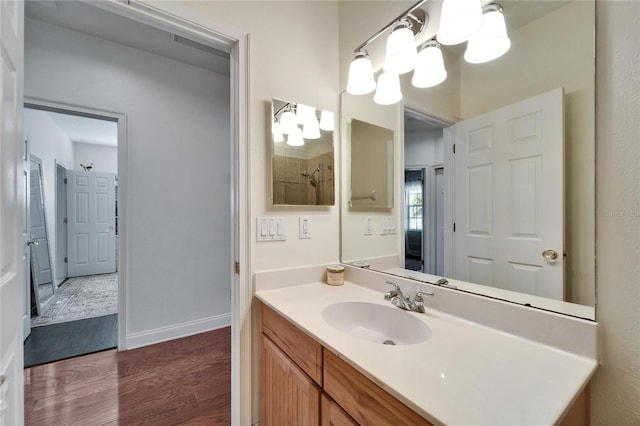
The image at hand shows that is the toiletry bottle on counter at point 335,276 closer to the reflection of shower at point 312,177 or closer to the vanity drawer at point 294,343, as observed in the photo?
the vanity drawer at point 294,343

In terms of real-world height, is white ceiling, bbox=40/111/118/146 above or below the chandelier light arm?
above

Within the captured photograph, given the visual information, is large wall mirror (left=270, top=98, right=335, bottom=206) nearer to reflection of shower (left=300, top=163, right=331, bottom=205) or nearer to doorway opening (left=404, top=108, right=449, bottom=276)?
reflection of shower (left=300, top=163, right=331, bottom=205)

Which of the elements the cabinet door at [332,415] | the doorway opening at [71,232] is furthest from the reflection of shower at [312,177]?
the doorway opening at [71,232]

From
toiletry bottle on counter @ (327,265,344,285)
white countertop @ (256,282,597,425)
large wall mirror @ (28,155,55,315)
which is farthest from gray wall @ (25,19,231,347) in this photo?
white countertop @ (256,282,597,425)

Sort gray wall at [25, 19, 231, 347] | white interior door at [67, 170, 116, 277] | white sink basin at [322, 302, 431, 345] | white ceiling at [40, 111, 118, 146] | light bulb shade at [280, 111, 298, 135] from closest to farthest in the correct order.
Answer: white sink basin at [322, 302, 431, 345], light bulb shade at [280, 111, 298, 135], gray wall at [25, 19, 231, 347], white ceiling at [40, 111, 118, 146], white interior door at [67, 170, 116, 277]

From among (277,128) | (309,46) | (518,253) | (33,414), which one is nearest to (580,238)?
(518,253)

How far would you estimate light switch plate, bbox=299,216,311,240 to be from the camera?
1.44 meters

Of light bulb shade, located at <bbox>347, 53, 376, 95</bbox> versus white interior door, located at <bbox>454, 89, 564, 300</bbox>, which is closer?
white interior door, located at <bbox>454, 89, 564, 300</bbox>

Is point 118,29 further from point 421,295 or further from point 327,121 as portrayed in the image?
point 421,295

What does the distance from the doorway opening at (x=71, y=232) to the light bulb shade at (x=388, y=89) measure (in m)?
2.26

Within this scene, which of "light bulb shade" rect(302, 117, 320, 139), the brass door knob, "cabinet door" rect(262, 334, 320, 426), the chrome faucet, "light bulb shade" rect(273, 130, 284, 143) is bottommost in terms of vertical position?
"cabinet door" rect(262, 334, 320, 426)

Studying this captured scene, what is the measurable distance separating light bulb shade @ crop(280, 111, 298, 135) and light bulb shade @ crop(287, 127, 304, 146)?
18 millimetres

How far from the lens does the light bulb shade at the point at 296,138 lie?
1.39m

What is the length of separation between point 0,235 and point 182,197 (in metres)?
2.01
